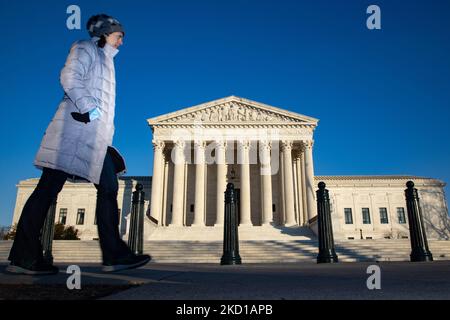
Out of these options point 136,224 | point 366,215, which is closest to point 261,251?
point 136,224

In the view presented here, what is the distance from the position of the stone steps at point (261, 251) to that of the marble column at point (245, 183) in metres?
13.1

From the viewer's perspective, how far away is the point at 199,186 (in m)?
37.1

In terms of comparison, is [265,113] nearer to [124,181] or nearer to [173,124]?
[173,124]

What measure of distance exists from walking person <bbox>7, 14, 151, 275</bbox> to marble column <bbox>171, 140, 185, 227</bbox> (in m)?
32.3

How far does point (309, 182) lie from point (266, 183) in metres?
4.62

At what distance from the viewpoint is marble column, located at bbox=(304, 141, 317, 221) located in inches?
1401

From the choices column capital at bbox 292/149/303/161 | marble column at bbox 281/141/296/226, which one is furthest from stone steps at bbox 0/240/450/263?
column capital at bbox 292/149/303/161

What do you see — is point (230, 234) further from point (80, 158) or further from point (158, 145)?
point (158, 145)

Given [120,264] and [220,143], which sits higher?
[220,143]

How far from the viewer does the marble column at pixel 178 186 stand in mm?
36312

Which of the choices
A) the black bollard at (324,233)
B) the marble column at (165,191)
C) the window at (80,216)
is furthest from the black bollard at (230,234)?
the window at (80,216)

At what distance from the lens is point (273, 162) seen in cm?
4062

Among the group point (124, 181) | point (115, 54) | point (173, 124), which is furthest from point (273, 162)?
point (115, 54)
